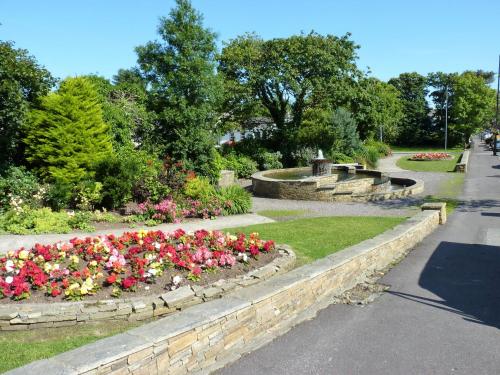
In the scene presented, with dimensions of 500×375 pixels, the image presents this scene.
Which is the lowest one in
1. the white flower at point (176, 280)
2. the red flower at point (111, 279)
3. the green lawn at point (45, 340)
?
the green lawn at point (45, 340)

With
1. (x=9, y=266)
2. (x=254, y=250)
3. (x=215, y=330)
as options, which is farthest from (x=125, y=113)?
(x=215, y=330)

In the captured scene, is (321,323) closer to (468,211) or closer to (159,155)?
(468,211)

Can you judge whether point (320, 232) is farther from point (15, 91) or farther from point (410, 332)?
point (15, 91)

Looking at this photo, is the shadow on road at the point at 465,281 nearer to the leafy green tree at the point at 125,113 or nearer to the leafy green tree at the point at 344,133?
the leafy green tree at the point at 125,113

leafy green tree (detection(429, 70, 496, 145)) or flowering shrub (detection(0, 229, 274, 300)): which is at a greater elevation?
leafy green tree (detection(429, 70, 496, 145))

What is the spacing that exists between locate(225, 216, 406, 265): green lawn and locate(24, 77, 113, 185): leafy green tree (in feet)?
18.0

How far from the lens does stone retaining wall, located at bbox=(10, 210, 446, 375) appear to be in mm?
3562

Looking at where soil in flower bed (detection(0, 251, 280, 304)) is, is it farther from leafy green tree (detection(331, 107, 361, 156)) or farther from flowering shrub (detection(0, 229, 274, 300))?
leafy green tree (detection(331, 107, 361, 156))

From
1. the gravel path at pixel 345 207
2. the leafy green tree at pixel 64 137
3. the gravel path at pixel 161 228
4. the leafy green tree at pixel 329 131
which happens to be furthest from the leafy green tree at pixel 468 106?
the leafy green tree at pixel 64 137

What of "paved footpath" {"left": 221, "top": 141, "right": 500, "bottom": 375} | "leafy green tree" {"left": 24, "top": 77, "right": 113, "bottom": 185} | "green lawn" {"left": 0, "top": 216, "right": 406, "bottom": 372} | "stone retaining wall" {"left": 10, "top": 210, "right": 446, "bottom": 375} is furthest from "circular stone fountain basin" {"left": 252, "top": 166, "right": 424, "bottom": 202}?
"stone retaining wall" {"left": 10, "top": 210, "right": 446, "bottom": 375}

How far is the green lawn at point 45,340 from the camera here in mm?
4078

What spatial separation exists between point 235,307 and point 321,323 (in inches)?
54.3

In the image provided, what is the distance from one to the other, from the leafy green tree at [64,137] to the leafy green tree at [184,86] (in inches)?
185

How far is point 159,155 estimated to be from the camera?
18422mm
